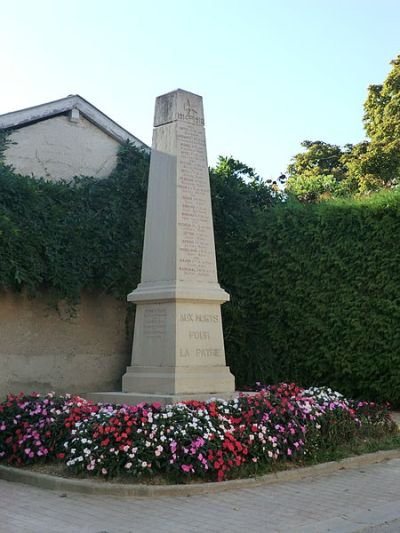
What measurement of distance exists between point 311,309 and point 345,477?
5.30 m

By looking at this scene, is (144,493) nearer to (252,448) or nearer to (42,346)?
(252,448)

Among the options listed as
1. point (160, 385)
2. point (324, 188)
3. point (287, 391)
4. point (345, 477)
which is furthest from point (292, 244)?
point (324, 188)

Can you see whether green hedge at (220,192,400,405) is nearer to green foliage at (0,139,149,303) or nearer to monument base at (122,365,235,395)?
green foliage at (0,139,149,303)

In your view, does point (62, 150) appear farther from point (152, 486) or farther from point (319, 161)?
point (319, 161)

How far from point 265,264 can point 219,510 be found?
7.47 meters

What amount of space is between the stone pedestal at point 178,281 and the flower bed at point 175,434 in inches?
28.6

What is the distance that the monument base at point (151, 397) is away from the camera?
7.85m

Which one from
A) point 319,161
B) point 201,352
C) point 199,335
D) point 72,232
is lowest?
point 201,352

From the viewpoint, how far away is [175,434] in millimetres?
6594

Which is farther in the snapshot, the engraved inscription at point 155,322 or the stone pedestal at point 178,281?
the engraved inscription at point 155,322

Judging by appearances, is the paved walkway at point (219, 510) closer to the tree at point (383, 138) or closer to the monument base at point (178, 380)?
the monument base at point (178, 380)

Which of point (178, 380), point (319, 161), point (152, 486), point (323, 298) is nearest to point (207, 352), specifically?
point (178, 380)

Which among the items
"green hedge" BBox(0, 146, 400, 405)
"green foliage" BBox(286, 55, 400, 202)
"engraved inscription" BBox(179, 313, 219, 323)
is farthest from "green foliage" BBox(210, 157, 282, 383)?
"green foliage" BBox(286, 55, 400, 202)

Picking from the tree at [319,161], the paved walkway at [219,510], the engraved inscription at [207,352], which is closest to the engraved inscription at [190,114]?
the engraved inscription at [207,352]
